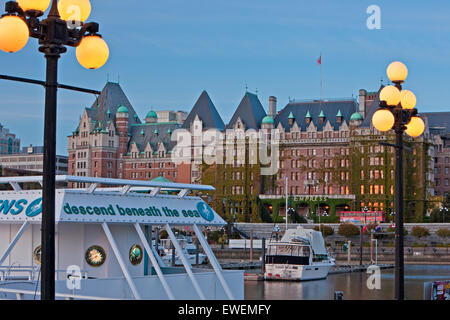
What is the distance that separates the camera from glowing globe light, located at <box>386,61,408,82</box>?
42.9 ft

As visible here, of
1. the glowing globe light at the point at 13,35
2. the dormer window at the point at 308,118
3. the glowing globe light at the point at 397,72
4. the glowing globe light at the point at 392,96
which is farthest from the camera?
the dormer window at the point at 308,118

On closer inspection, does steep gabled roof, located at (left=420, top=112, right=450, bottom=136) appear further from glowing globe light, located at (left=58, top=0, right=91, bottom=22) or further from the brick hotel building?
glowing globe light, located at (left=58, top=0, right=91, bottom=22)

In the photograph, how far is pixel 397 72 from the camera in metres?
13.1

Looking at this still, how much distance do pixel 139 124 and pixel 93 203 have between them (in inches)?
4791

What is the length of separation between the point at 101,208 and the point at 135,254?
1871 mm

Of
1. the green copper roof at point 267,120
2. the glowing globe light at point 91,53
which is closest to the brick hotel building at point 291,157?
the green copper roof at point 267,120

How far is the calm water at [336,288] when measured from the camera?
46.0 meters

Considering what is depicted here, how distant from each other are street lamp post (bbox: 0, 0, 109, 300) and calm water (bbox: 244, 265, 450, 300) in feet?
116

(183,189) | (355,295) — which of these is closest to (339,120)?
(355,295)

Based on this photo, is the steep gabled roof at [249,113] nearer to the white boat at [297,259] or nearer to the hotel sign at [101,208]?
the white boat at [297,259]

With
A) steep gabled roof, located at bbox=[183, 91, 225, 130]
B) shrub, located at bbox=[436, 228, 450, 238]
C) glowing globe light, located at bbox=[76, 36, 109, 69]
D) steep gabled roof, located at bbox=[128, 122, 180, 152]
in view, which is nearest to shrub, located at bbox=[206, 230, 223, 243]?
shrub, located at bbox=[436, 228, 450, 238]

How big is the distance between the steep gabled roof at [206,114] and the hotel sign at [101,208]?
335ft

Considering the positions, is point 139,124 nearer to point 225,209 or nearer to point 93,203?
point 225,209
